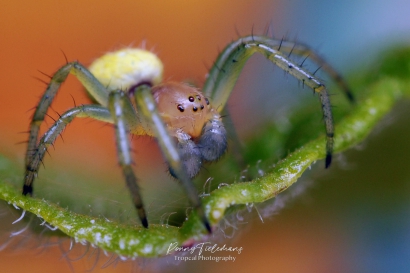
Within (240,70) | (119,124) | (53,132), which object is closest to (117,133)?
(119,124)

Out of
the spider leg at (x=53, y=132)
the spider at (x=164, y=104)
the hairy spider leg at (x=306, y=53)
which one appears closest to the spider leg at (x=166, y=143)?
the spider at (x=164, y=104)

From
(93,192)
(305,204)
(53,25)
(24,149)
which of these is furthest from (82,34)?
(305,204)

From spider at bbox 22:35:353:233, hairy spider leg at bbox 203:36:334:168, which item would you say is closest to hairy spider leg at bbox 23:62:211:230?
spider at bbox 22:35:353:233

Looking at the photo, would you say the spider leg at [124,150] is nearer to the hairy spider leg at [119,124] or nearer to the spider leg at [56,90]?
the hairy spider leg at [119,124]

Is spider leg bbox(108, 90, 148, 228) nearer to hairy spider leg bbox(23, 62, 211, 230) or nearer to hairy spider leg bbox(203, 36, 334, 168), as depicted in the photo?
hairy spider leg bbox(23, 62, 211, 230)

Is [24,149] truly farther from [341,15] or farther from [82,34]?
[341,15]
